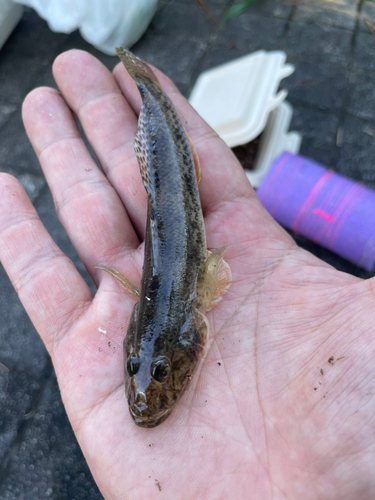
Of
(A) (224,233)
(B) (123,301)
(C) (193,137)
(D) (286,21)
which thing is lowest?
(B) (123,301)

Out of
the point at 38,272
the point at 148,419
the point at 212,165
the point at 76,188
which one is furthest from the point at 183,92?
the point at 148,419

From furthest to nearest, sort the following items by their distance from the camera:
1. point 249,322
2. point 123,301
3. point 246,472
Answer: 1. point 123,301
2. point 249,322
3. point 246,472

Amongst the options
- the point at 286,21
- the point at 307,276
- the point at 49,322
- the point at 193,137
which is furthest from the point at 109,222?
the point at 286,21

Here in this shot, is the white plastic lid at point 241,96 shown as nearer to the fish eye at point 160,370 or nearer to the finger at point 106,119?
the finger at point 106,119

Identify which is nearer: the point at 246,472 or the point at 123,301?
the point at 246,472

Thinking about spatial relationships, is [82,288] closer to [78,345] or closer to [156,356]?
[78,345]

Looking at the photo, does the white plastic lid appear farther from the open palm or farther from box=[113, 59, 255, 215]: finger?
the open palm

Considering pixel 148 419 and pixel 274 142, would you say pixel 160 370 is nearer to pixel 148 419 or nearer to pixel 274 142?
pixel 148 419
